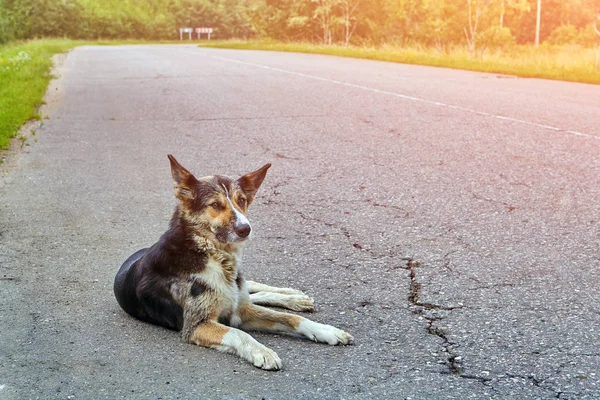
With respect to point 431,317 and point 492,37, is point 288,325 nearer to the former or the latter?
point 431,317

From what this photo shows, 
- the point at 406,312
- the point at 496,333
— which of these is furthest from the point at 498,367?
the point at 406,312

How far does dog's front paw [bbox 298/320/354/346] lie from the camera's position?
4.46 m

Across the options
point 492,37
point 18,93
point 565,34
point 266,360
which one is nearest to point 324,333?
point 266,360

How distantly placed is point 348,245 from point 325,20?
49.2m

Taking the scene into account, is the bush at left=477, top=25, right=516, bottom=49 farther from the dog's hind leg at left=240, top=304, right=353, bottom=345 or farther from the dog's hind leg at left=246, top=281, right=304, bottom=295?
the dog's hind leg at left=240, top=304, right=353, bottom=345

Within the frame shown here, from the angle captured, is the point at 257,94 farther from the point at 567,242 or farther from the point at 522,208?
the point at 567,242

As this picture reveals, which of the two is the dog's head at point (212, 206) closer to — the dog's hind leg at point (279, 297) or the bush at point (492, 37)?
the dog's hind leg at point (279, 297)

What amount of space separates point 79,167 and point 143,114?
188 inches

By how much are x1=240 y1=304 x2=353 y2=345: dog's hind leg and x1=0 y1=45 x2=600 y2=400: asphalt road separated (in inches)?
2.4

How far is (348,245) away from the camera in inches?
254

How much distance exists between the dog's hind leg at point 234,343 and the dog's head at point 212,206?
1.76 ft

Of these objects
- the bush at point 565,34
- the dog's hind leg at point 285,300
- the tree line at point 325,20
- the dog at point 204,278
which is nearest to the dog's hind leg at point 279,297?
the dog's hind leg at point 285,300

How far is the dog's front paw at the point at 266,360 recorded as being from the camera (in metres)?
4.11

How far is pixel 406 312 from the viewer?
4949 mm
